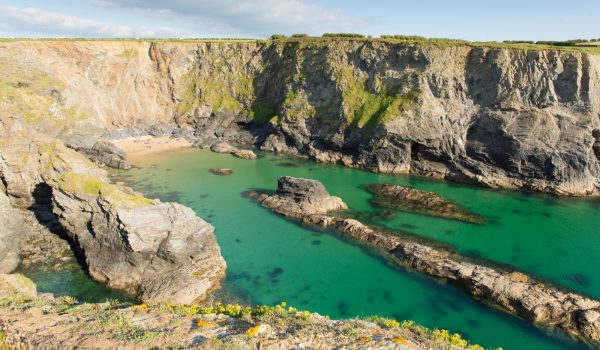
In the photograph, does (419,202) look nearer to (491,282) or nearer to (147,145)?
(491,282)

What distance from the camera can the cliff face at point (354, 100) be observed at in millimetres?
61906

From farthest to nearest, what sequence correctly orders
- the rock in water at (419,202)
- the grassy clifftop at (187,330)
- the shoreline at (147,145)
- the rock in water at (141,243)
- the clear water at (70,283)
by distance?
the shoreline at (147,145), the rock in water at (419,202), the rock in water at (141,243), the clear water at (70,283), the grassy clifftop at (187,330)

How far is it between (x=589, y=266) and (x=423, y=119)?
37980 mm

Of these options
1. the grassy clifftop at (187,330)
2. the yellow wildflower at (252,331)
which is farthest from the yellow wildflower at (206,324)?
the yellow wildflower at (252,331)

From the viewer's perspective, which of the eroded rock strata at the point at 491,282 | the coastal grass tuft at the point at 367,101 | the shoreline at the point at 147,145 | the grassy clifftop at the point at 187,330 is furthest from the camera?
the shoreline at the point at 147,145

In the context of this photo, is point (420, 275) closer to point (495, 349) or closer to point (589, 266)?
point (495, 349)

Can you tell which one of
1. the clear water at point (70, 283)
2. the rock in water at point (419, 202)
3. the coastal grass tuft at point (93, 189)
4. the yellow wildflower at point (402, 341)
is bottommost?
the clear water at point (70, 283)

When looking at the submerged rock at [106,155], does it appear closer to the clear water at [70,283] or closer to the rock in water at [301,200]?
the rock in water at [301,200]

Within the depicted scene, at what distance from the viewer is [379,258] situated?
122ft

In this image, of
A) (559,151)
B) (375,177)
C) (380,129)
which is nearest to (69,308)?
(375,177)

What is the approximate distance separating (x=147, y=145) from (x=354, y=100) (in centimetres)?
4764

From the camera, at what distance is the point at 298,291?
104 feet

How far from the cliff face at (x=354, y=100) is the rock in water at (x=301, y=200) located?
23176 mm

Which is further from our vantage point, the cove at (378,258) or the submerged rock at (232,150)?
the submerged rock at (232,150)
